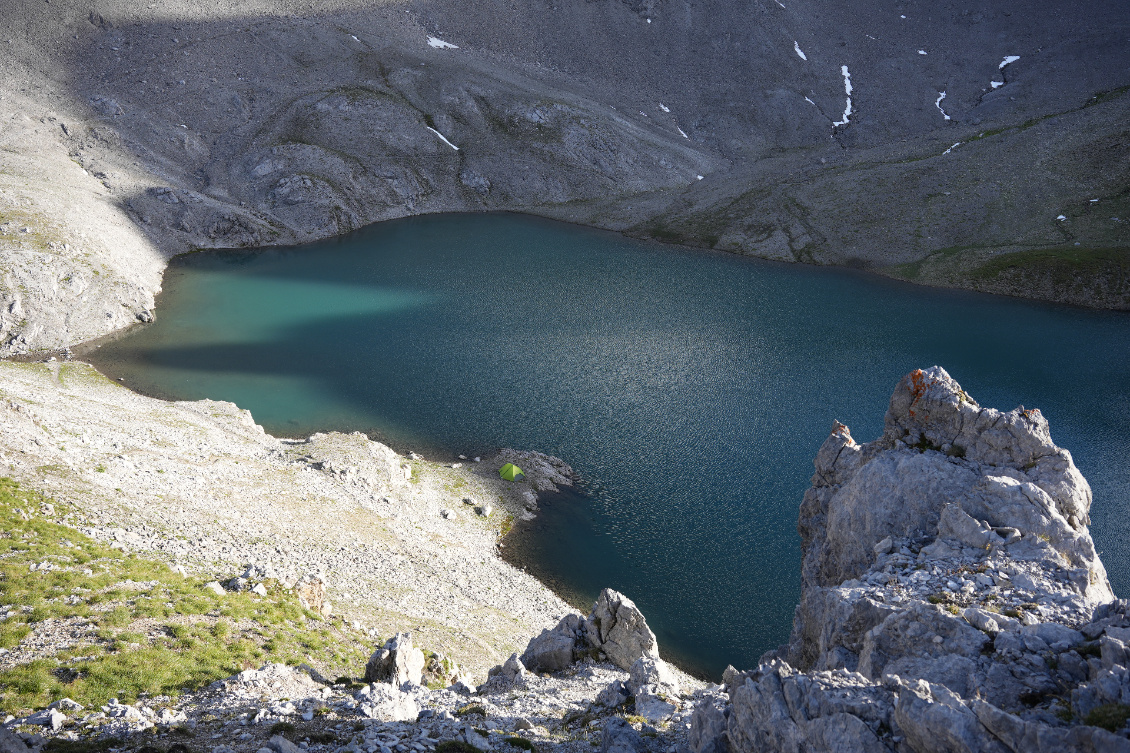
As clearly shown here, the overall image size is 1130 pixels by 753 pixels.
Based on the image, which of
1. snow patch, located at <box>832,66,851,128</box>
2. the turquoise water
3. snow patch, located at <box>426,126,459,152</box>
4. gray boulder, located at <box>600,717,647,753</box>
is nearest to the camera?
gray boulder, located at <box>600,717,647,753</box>

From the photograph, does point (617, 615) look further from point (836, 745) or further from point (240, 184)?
point (240, 184)

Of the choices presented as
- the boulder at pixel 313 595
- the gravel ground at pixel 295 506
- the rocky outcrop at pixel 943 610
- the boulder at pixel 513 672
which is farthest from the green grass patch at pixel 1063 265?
the boulder at pixel 313 595

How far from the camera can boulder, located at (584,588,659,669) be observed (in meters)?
29.3

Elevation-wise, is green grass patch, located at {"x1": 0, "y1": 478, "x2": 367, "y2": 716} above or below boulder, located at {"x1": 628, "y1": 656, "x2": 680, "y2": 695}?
below

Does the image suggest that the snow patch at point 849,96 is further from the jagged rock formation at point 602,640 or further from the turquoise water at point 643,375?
the jagged rock formation at point 602,640

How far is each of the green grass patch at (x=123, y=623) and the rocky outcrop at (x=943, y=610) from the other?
15.4 meters

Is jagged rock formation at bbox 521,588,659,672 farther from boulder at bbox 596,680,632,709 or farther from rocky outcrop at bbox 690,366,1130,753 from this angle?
rocky outcrop at bbox 690,366,1130,753

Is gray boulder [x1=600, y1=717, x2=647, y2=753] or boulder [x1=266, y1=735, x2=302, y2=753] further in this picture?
gray boulder [x1=600, y1=717, x2=647, y2=753]

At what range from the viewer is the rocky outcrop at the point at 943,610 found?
1218 centimetres

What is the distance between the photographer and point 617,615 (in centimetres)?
2989

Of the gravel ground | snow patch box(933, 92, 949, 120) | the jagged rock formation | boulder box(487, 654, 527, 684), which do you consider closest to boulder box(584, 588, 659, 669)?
the jagged rock formation

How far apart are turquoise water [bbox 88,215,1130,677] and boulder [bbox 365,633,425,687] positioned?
18033 mm

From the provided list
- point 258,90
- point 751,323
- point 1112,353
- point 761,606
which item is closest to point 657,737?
point 761,606

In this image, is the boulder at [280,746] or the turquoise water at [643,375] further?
the turquoise water at [643,375]
